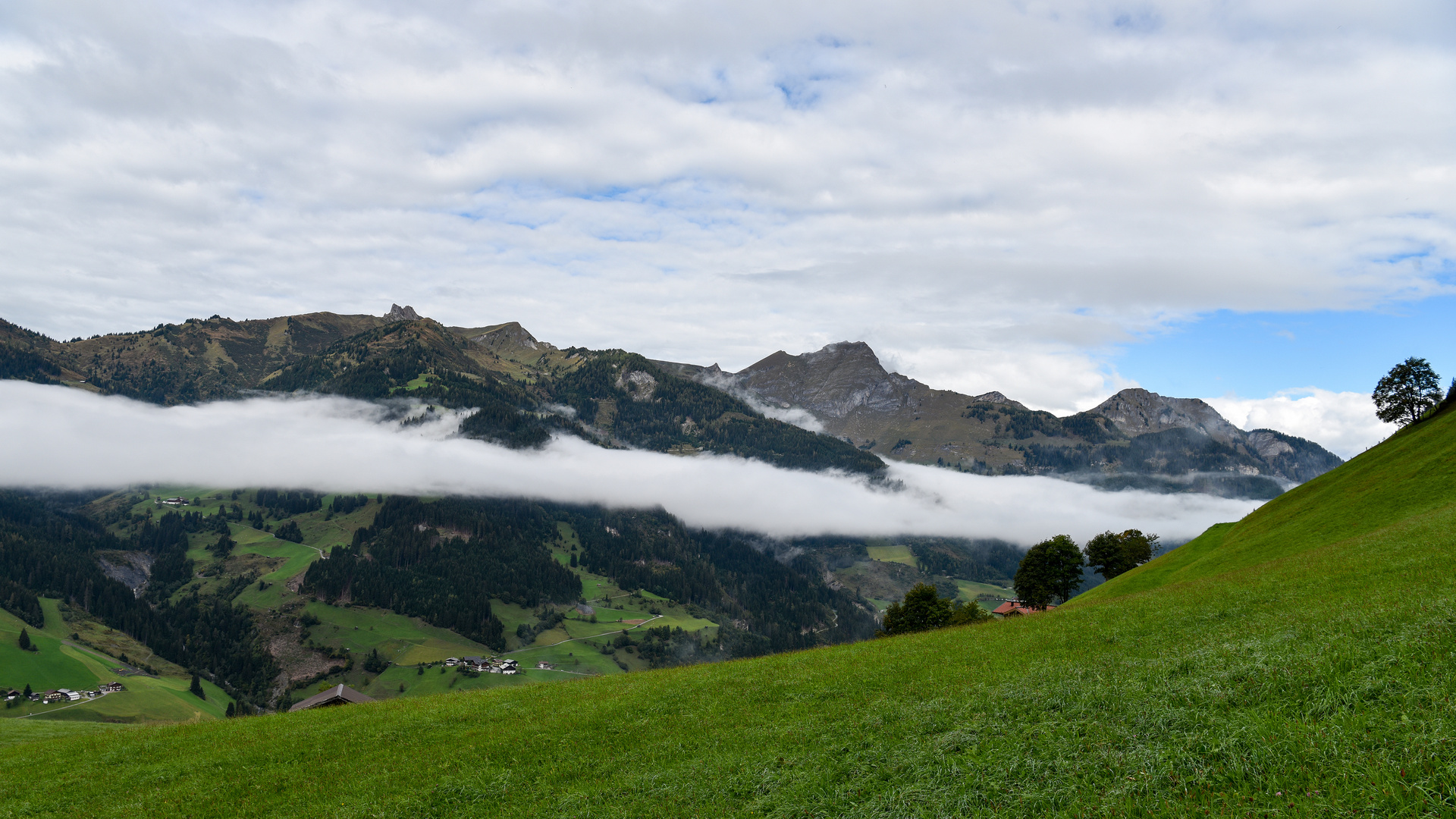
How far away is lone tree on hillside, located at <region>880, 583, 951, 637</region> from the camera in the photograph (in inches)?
3538

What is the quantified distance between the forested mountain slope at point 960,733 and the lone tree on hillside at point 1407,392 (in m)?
74.4

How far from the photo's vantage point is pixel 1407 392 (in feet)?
282

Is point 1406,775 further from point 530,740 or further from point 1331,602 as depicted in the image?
point 530,740

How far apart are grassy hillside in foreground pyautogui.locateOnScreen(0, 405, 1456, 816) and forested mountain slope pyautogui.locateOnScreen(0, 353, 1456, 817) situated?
83mm

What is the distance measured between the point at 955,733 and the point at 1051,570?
278 feet

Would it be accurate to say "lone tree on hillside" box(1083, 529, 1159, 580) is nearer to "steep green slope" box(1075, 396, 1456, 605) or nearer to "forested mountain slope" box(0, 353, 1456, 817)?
"steep green slope" box(1075, 396, 1456, 605)

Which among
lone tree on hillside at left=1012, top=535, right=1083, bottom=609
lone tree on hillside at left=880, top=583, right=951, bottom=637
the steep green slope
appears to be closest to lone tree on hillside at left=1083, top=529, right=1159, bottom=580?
lone tree on hillside at left=1012, top=535, right=1083, bottom=609

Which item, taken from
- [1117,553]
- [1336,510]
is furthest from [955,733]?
[1117,553]

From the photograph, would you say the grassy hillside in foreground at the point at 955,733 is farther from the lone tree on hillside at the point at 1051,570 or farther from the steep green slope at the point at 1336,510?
the lone tree on hillside at the point at 1051,570

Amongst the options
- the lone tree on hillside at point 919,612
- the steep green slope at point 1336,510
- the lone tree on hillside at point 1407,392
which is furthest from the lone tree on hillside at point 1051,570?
the lone tree on hillside at point 1407,392

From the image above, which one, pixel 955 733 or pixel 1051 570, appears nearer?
pixel 955 733

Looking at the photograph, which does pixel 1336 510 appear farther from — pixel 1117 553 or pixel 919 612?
pixel 1117 553

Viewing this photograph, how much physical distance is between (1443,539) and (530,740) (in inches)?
1600

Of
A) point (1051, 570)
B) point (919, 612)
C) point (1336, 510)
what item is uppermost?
point (1336, 510)
